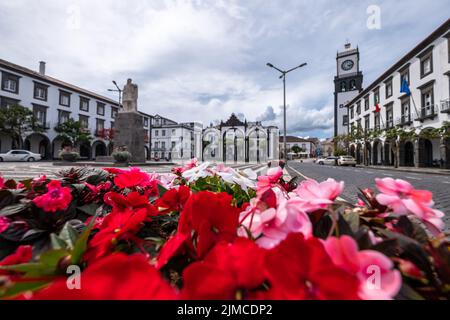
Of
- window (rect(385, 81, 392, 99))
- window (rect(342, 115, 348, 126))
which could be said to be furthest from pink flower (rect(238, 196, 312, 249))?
window (rect(342, 115, 348, 126))

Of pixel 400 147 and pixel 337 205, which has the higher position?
pixel 400 147

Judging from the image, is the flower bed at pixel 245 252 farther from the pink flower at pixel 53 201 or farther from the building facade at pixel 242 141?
the building facade at pixel 242 141

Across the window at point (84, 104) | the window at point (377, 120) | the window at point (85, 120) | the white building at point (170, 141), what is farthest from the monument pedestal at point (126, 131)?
the white building at point (170, 141)

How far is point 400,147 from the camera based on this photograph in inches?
878

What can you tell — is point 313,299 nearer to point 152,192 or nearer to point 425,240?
point 425,240

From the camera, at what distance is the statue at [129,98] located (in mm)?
16016

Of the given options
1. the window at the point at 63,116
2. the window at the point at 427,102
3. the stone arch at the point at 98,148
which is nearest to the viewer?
the window at the point at 427,102

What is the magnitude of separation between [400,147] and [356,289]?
27155 millimetres

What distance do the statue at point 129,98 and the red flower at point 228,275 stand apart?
55.8ft

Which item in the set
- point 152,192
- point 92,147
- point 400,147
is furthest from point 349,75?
point 152,192

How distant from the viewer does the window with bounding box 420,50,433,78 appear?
17812 mm

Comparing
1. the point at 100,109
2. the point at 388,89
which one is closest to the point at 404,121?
the point at 388,89

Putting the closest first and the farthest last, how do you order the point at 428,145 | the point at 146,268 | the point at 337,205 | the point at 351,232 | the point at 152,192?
the point at 146,268
the point at 351,232
the point at 337,205
the point at 152,192
the point at 428,145

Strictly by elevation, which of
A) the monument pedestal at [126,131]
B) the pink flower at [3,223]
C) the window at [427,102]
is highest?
the window at [427,102]
